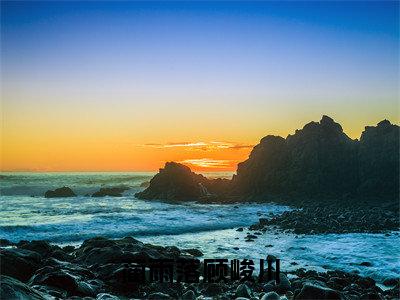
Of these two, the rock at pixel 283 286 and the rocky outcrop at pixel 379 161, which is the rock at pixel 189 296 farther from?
the rocky outcrop at pixel 379 161

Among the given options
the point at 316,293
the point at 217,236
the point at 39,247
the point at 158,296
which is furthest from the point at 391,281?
the point at 39,247

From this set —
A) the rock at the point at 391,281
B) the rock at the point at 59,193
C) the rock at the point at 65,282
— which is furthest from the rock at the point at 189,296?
the rock at the point at 59,193

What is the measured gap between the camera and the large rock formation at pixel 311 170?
169ft

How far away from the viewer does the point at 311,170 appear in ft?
178

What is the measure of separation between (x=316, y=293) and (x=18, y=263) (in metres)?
9.81

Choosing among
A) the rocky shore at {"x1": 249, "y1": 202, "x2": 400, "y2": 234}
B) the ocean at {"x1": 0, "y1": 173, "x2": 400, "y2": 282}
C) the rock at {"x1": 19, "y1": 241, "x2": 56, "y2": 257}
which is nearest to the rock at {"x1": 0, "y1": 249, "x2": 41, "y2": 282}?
the rock at {"x1": 19, "y1": 241, "x2": 56, "y2": 257}

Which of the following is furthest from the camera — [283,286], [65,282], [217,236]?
[217,236]

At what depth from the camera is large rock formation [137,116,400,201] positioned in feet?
169

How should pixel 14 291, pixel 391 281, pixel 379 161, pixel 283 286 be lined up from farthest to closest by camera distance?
pixel 379 161
pixel 391 281
pixel 283 286
pixel 14 291

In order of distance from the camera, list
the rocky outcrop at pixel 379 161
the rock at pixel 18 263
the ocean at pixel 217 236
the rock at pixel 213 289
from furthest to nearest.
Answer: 1. the rocky outcrop at pixel 379 161
2. the ocean at pixel 217 236
3. the rock at pixel 18 263
4. the rock at pixel 213 289

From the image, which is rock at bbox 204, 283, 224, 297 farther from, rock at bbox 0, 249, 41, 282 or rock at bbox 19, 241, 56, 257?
rock at bbox 19, 241, 56, 257

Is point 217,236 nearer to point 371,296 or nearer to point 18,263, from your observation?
point 18,263

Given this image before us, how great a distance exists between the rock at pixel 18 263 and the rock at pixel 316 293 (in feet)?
28.6

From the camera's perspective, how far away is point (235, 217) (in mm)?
34188
